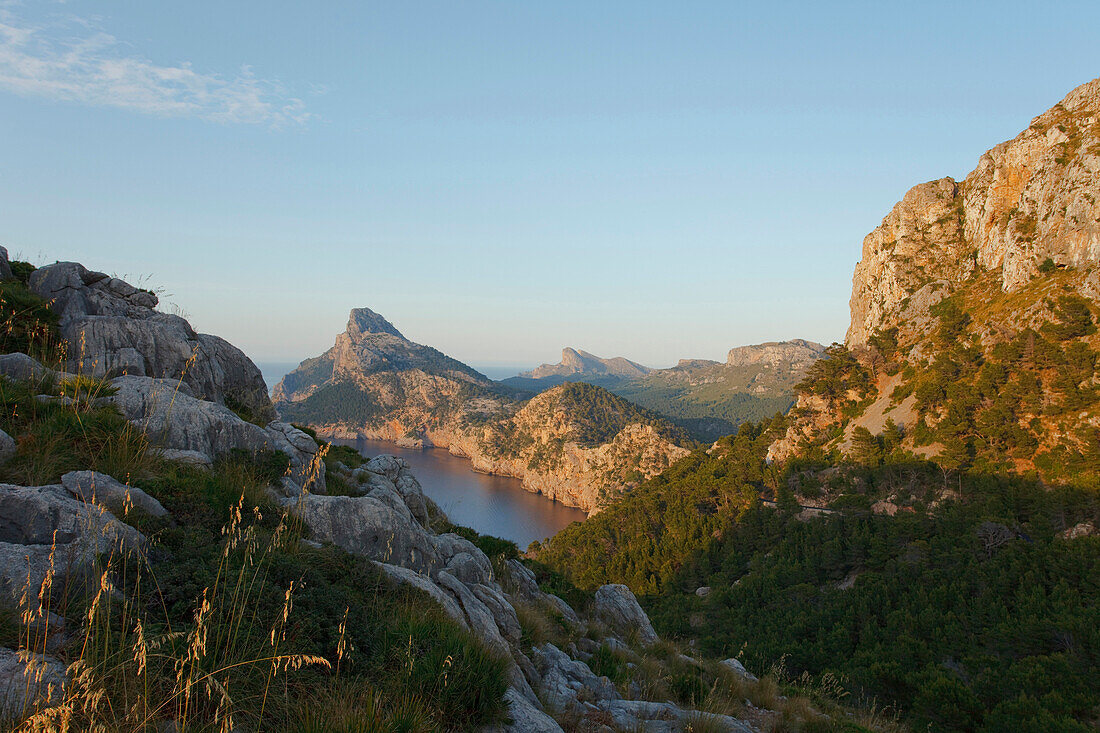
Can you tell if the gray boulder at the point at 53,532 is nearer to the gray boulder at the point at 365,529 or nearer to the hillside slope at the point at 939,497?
the gray boulder at the point at 365,529

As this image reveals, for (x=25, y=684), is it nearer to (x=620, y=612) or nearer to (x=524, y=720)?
(x=524, y=720)

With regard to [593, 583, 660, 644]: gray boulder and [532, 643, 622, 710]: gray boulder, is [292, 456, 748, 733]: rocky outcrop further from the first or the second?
[593, 583, 660, 644]: gray boulder

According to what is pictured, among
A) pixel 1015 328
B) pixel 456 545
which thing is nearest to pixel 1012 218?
pixel 1015 328

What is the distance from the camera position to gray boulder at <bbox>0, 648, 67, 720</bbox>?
2.97 meters

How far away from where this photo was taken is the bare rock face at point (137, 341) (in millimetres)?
12500

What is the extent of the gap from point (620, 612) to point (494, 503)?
399 ft

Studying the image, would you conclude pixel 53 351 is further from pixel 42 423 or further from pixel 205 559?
pixel 205 559

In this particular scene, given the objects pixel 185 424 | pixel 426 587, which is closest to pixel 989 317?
pixel 426 587

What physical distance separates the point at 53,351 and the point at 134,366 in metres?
1.52

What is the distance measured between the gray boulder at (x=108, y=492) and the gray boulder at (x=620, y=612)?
13.2 metres

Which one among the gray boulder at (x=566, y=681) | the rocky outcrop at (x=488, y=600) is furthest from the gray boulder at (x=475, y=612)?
the gray boulder at (x=566, y=681)

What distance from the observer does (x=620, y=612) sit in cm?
1620

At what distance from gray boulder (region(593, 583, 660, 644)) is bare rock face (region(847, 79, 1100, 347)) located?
188 feet

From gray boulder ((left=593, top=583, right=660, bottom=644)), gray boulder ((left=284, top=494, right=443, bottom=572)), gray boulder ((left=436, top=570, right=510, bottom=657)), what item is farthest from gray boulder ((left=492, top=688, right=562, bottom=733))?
gray boulder ((left=593, top=583, right=660, bottom=644))
